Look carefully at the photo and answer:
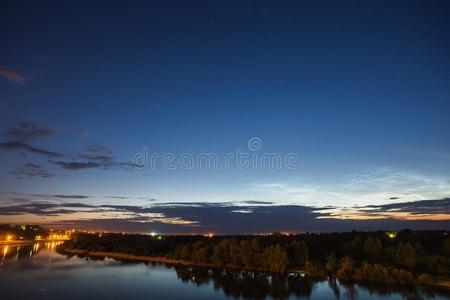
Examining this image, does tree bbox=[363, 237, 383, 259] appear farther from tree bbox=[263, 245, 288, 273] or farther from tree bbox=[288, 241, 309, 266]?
tree bbox=[263, 245, 288, 273]

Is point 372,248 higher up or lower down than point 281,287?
higher up

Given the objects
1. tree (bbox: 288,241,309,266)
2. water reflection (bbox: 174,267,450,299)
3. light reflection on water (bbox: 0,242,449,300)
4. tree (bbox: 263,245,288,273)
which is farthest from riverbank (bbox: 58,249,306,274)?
water reflection (bbox: 174,267,450,299)

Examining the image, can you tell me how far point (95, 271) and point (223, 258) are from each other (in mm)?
23614

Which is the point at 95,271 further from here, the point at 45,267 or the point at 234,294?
the point at 234,294

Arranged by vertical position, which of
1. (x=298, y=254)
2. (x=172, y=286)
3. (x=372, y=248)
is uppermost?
(x=372, y=248)

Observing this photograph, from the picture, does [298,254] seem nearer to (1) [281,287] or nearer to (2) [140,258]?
(1) [281,287]

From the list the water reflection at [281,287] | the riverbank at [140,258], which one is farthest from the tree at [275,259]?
the water reflection at [281,287]

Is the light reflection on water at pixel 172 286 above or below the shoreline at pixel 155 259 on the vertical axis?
below

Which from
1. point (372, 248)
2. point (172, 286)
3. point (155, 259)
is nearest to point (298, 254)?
point (372, 248)

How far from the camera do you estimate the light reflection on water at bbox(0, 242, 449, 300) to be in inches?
1778

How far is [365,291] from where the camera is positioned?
1850 inches

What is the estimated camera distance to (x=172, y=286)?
5303 cm

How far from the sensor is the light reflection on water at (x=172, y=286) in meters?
45.2

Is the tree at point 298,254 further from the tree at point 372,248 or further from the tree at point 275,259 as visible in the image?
the tree at point 372,248
